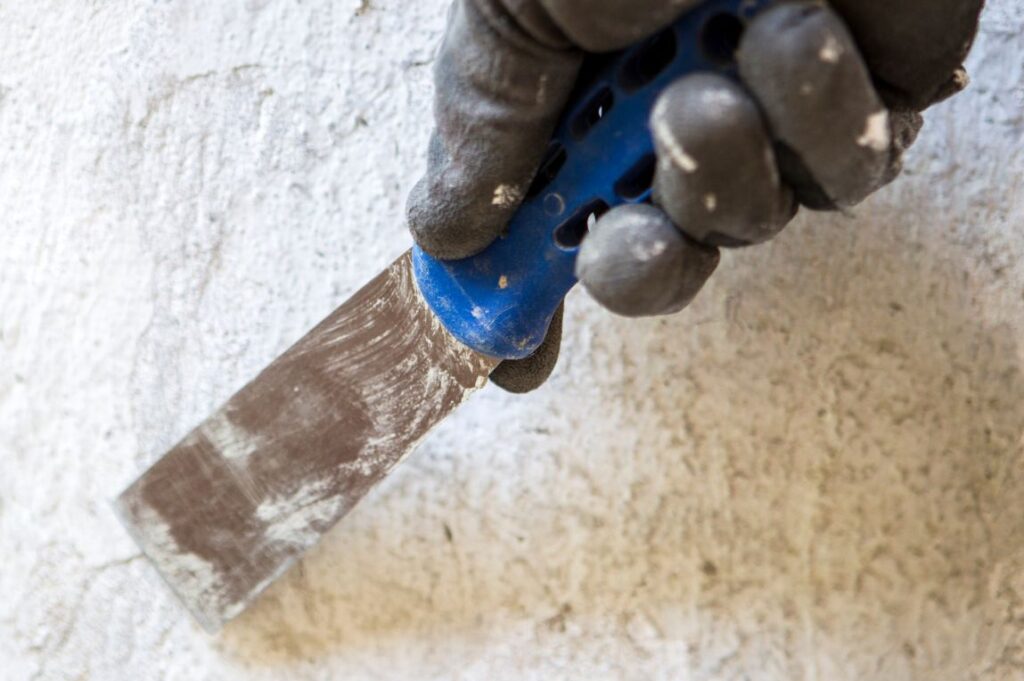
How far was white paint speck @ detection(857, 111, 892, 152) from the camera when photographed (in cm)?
33

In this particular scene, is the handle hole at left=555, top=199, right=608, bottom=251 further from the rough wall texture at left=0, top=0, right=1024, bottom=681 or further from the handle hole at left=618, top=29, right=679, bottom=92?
the rough wall texture at left=0, top=0, right=1024, bottom=681

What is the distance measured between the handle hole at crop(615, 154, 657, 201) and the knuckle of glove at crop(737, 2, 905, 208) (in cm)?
7

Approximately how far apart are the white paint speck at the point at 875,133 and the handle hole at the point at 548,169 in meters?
0.15

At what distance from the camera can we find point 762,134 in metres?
0.33

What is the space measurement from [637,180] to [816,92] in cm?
11

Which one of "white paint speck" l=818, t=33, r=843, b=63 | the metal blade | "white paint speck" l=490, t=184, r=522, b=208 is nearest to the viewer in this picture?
"white paint speck" l=818, t=33, r=843, b=63

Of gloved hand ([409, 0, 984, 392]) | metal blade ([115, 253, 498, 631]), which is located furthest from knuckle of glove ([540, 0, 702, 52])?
metal blade ([115, 253, 498, 631])

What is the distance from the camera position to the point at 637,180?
405mm

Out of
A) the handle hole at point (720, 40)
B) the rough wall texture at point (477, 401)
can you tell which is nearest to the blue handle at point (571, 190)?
the handle hole at point (720, 40)

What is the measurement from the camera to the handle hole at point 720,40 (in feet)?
1.14

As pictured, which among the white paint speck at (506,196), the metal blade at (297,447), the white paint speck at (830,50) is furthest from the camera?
the metal blade at (297,447)

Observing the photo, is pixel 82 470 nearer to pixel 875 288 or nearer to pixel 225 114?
pixel 225 114

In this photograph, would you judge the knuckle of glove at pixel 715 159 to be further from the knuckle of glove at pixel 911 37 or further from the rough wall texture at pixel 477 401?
the rough wall texture at pixel 477 401

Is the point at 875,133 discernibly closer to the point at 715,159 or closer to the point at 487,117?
the point at 715,159
